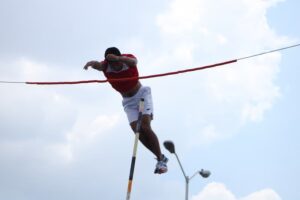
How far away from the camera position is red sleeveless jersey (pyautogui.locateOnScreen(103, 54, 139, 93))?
8273mm

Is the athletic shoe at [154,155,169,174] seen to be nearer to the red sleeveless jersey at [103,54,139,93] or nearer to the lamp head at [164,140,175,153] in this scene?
the red sleeveless jersey at [103,54,139,93]

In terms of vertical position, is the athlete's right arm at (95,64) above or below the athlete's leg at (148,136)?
above

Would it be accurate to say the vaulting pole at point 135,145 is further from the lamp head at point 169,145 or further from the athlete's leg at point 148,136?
the lamp head at point 169,145

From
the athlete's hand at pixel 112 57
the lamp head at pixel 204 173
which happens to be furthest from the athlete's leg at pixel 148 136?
the lamp head at pixel 204 173

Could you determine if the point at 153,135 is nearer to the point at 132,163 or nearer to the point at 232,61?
the point at 132,163

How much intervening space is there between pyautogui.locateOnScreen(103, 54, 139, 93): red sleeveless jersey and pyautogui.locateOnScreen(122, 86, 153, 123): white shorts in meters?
0.20

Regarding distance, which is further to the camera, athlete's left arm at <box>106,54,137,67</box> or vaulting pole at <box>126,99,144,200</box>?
athlete's left arm at <box>106,54,137,67</box>

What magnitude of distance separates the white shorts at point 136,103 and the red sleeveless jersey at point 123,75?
20cm

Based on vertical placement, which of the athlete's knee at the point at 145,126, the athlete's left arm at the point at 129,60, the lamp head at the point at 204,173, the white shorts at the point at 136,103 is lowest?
the lamp head at the point at 204,173

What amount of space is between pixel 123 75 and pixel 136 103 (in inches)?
24.1

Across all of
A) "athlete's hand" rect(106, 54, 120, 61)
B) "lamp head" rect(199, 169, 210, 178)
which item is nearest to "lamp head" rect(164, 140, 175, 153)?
"lamp head" rect(199, 169, 210, 178)

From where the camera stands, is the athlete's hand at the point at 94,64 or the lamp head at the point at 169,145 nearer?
the athlete's hand at the point at 94,64

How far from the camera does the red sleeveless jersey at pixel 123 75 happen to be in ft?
27.1

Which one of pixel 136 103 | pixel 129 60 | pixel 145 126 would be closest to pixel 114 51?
pixel 129 60
